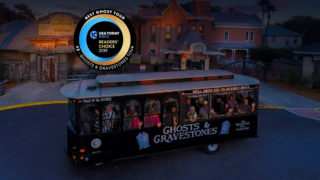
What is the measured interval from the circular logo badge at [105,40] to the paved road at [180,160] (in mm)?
4158

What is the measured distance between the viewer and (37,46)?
25797 mm

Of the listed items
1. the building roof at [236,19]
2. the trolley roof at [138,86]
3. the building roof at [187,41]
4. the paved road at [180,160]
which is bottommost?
the paved road at [180,160]

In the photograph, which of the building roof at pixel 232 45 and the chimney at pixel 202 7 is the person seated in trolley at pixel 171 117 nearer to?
the chimney at pixel 202 7

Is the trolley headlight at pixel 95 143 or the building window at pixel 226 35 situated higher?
the building window at pixel 226 35

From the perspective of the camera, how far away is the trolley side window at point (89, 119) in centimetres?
802

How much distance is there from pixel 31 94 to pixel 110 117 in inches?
586

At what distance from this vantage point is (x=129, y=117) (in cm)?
862

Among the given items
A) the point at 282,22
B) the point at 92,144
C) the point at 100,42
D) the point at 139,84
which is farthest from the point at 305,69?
the point at 282,22

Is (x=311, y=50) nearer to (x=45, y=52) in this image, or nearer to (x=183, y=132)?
(x=183, y=132)

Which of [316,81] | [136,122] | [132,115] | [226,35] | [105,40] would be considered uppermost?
[226,35]

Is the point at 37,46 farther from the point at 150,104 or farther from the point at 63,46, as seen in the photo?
the point at 150,104

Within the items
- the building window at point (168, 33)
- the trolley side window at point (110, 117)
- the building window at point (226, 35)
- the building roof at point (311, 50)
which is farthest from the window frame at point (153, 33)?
the trolley side window at point (110, 117)

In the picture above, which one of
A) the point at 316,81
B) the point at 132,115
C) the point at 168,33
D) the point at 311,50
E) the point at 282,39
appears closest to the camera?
the point at 132,115

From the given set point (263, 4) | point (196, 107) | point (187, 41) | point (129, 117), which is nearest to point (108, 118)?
point (129, 117)
